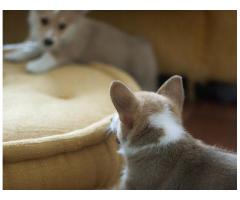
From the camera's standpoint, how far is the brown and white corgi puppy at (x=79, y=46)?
2252 mm

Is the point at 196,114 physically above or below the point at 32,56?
below

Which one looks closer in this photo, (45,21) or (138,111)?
(138,111)

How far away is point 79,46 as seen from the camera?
2.43m

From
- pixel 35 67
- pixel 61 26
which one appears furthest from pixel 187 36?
pixel 35 67

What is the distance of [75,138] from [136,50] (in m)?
1.22

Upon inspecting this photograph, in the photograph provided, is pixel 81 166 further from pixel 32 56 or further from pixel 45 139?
pixel 32 56

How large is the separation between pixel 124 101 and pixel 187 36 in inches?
54.8

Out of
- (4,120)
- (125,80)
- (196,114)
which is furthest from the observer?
(196,114)

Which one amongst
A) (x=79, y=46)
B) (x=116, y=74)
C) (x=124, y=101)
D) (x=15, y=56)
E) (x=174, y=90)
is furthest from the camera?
(x=79, y=46)

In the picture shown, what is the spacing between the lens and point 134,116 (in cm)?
121

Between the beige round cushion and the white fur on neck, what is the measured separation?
0.93ft

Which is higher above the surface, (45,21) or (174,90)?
(45,21)

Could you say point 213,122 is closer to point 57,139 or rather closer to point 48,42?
point 48,42

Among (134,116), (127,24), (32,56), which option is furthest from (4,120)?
(127,24)
